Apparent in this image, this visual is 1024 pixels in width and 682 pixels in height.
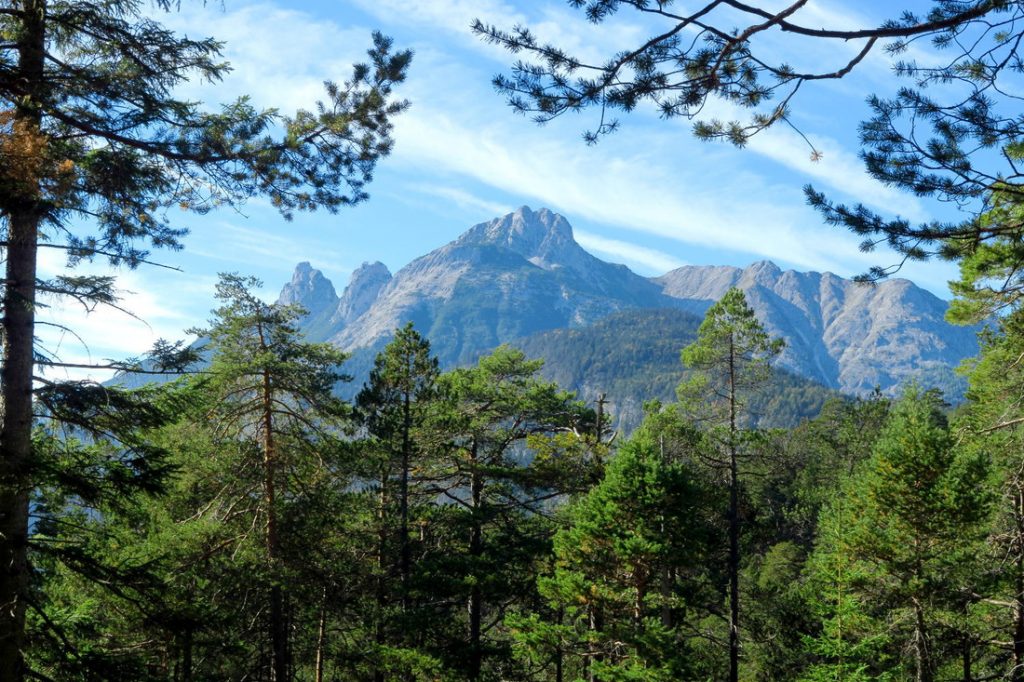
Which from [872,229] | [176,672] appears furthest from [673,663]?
[872,229]

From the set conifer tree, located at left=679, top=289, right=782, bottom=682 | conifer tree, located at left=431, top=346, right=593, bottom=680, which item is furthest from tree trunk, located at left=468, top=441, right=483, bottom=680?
conifer tree, located at left=679, top=289, right=782, bottom=682

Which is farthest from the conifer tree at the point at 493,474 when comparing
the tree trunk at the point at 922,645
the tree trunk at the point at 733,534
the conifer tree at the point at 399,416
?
the tree trunk at the point at 922,645

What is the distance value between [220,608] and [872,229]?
12664 millimetres

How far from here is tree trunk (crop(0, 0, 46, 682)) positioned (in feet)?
18.7

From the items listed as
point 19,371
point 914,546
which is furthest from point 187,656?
point 914,546

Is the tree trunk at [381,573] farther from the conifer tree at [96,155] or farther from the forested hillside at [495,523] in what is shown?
the conifer tree at [96,155]

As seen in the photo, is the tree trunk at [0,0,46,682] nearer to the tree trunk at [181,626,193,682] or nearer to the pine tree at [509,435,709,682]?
the tree trunk at [181,626,193,682]

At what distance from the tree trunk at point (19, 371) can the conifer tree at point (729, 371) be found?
589 inches

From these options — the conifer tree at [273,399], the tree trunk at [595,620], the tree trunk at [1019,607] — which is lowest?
the tree trunk at [595,620]

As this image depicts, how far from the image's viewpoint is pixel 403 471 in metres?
17.8

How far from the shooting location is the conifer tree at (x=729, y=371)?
1816 centimetres

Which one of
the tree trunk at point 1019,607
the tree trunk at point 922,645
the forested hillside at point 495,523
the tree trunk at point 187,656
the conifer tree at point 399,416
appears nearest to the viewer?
the tree trunk at point 187,656

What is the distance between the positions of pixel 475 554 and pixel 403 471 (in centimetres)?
295

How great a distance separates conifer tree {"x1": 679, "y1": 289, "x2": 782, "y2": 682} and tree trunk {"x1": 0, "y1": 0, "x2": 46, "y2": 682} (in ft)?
49.1
